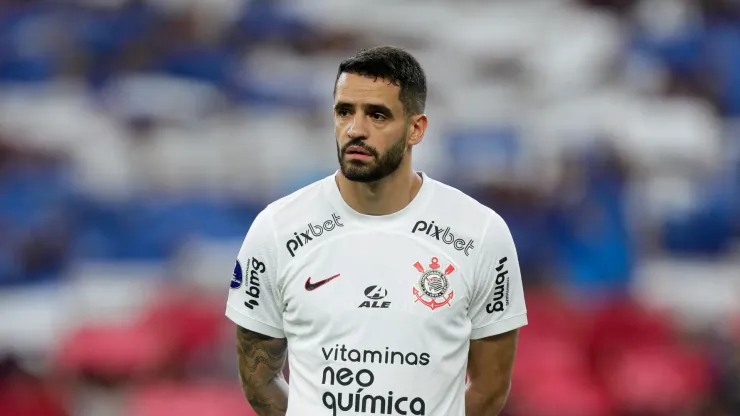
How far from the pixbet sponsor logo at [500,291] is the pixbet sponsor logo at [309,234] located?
0.44 m

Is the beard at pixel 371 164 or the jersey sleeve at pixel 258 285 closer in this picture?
the beard at pixel 371 164

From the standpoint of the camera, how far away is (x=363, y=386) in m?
2.91

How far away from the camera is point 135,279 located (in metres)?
7.11

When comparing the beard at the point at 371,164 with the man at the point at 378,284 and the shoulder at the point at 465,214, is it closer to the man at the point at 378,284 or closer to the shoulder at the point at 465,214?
the man at the point at 378,284

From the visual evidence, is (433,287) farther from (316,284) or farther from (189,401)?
(189,401)

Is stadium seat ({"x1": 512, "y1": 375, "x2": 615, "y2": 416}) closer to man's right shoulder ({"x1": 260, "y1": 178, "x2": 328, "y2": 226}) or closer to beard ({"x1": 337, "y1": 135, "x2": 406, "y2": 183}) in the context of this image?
man's right shoulder ({"x1": 260, "y1": 178, "x2": 328, "y2": 226})

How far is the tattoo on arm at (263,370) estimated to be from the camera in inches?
124

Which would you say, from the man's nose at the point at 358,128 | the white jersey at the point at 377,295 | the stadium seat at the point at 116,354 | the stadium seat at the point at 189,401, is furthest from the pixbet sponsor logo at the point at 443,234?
the stadium seat at the point at 116,354

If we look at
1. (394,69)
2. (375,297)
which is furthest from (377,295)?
(394,69)

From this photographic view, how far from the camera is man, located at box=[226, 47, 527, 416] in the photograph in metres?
2.91

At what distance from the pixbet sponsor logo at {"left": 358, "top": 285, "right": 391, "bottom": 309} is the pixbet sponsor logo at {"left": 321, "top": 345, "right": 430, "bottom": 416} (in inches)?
4.5

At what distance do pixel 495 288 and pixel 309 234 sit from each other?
0.52 metres

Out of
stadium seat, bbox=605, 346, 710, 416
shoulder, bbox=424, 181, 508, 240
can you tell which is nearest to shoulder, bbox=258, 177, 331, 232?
shoulder, bbox=424, 181, 508, 240

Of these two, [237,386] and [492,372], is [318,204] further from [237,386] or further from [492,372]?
[237,386]
